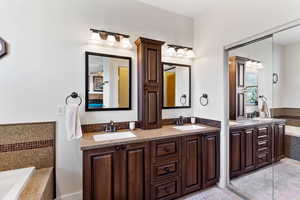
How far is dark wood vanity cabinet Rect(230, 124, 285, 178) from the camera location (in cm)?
225

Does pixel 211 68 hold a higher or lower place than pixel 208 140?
higher

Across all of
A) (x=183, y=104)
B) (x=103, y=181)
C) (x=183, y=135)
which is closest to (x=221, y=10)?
(x=183, y=104)

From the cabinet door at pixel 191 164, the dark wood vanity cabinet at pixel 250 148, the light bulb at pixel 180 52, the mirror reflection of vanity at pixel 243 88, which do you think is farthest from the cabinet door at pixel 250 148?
the light bulb at pixel 180 52

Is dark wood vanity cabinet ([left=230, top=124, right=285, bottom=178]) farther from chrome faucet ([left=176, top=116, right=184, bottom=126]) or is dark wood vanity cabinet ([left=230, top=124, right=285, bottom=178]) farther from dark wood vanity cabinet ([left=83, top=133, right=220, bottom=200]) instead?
chrome faucet ([left=176, top=116, right=184, bottom=126])

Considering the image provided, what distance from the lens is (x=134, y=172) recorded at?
1701mm

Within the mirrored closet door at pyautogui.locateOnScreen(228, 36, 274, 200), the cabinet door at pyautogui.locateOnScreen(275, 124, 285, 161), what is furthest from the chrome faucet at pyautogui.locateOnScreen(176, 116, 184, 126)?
the cabinet door at pyautogui.locateOnScreen(275, 124, 285, 161)

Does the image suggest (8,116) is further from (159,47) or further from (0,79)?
(159,47)

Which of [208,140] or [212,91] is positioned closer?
[208,140]

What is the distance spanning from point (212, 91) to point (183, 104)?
0.56m

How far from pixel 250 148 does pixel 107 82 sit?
2552 millimetres

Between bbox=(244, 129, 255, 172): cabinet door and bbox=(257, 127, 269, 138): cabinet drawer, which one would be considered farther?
bbox=(244, 129, 255, 172): cabinet door

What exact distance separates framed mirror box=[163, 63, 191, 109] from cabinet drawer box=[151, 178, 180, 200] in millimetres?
1181

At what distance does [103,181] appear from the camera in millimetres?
1557

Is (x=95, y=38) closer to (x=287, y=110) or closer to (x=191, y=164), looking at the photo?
(x=191, y=164)
